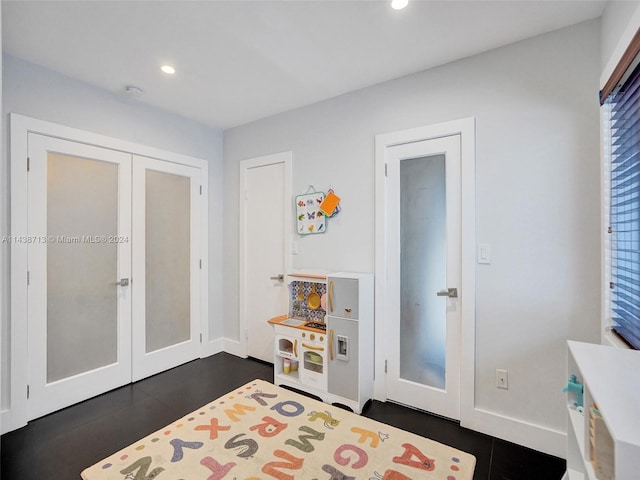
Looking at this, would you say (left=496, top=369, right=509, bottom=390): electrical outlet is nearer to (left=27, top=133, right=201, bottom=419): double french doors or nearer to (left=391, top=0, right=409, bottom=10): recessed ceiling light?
(left=391, top=0, right=409, bottom=10): recessed ceiling light

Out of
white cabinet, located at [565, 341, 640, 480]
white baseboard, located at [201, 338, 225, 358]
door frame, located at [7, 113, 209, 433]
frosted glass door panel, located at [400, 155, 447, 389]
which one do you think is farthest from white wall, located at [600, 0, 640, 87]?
white baseboard, located at [201, 338, 225, 358]

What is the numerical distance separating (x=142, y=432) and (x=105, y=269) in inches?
55.6

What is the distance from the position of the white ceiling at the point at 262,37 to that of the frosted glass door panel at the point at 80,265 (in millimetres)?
830

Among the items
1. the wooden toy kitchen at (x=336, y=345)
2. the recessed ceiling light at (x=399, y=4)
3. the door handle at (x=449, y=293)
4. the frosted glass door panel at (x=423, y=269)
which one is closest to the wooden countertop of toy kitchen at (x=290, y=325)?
the wooden toy kitchen at (x=336, y=345)

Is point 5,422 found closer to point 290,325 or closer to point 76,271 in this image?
point 76,271

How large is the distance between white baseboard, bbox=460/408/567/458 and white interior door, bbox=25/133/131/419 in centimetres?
299

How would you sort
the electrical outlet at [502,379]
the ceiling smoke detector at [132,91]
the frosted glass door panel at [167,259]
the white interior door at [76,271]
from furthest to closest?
the frosted glass door panel at [167,259], the ceiling smoke detector at [132,91], the white interior door at [76,271], the electrical outlet at [502,379]

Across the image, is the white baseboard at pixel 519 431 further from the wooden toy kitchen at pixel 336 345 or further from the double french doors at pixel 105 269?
the double french doors at pixel 105 269

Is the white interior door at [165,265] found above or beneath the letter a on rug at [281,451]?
above

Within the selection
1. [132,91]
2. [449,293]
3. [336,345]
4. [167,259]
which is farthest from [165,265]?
[449,293]

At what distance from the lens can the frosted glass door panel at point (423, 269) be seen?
2.31 meters

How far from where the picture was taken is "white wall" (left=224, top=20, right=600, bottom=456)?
183 centimetres

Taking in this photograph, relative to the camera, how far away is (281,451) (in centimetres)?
186

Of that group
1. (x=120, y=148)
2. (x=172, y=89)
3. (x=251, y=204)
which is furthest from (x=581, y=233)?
(x=120, y=148)
